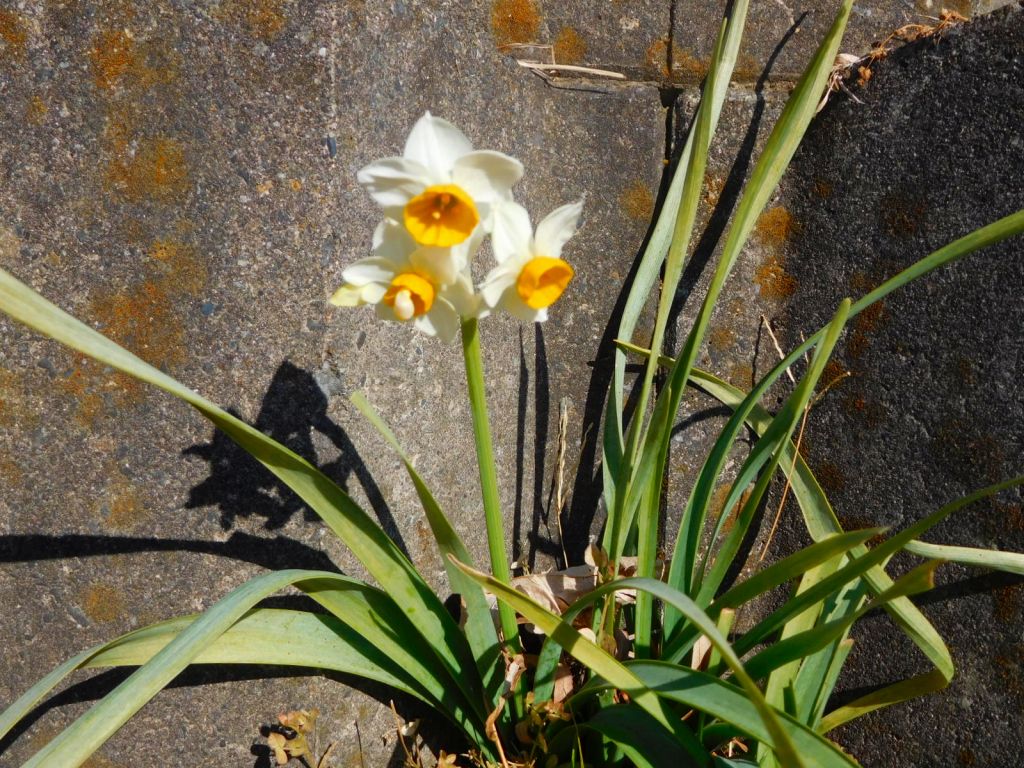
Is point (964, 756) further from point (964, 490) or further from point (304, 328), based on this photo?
point (304, 328)

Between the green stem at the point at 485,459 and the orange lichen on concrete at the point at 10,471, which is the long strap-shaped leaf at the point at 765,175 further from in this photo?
the orange lichen on concrete at the point at 10,471

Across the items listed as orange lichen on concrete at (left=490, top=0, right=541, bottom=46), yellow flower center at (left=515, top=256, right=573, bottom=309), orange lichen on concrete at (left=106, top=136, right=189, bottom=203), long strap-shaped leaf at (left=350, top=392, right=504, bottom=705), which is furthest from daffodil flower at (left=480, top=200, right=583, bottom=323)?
orange lichen on concrete at (left=490, top=0, right=541, bottom=46)

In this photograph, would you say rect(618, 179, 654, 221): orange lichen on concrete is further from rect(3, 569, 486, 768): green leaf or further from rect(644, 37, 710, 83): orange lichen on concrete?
rect(3, 569, 486, 768): green leaf

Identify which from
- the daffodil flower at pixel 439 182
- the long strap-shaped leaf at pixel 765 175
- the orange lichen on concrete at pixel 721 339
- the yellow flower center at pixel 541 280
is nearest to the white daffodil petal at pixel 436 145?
the daffodil flower at pixel 439 182

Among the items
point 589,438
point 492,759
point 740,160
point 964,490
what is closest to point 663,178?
point 740,160

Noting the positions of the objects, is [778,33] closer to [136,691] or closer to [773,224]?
→ [773,224]
